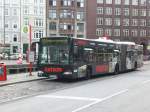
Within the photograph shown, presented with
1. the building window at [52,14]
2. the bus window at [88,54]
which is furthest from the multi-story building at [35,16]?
the bus window at [88,54]

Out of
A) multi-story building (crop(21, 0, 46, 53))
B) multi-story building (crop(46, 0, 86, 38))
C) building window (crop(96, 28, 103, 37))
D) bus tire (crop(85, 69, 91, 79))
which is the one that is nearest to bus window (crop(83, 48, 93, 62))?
bus tire (crop(85, 69, 91, 79))

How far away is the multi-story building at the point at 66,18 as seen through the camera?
10612cm

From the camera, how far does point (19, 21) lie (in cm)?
10056

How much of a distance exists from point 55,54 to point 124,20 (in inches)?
4095

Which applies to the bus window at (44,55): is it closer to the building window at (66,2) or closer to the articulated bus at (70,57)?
the articulated bus at (70,57)

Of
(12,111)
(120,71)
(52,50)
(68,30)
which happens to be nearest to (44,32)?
(68,30)

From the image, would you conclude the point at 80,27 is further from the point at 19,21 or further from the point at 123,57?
the point at 123,57

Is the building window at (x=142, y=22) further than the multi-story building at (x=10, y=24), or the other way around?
the building window at (x=142, y=22)

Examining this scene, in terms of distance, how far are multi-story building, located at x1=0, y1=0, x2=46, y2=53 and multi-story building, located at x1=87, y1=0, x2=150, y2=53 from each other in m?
23.0

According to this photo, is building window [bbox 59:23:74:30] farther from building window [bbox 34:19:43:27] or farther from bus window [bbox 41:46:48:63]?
bus window [bbox 41:46:48:63]

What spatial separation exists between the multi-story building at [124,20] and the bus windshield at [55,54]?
96.7 m

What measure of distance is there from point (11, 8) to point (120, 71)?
6894cm

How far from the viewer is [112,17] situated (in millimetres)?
125312

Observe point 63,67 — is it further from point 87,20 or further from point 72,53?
point 87,20
